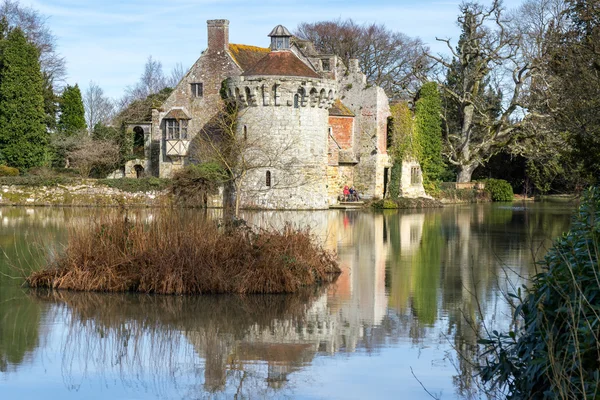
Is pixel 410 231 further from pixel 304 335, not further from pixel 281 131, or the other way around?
pixel 304 335

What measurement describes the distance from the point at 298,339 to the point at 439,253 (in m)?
10.6

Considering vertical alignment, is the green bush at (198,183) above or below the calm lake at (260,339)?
above

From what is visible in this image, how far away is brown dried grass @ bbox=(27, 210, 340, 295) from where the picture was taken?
1391cm

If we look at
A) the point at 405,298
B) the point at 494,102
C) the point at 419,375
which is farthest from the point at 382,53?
the point at 419,375

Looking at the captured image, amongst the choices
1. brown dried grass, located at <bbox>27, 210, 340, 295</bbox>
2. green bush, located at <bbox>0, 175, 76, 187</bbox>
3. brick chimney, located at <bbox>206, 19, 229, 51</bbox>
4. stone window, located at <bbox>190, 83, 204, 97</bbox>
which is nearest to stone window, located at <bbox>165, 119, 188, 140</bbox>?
stone window, located at <bbox>190, 83, 204, 97</bbox>

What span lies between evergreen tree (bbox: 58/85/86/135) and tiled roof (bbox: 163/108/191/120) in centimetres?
1137

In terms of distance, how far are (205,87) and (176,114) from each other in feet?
6.66

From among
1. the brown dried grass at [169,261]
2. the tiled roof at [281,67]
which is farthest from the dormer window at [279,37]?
the brown dried grass at [169,261]

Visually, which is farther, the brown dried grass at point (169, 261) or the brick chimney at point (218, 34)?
the brick chimney at point (218, 34)

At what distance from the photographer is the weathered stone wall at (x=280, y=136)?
37.1 m

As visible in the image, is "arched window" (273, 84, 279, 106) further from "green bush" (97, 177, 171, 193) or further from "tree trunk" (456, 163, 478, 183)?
"tree trunk" (456, 163, 478, 183)

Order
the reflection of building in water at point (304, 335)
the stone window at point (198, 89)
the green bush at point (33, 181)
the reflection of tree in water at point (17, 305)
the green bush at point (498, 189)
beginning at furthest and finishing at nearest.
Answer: the green bush at point (498, 189) < the stone window at point (198, 89) < the green bush at point (33, 181) < the reflection of tree in water at point (17, 305) < the reflection of building in water at point (304, 335)

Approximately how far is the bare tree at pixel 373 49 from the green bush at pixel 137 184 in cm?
2429

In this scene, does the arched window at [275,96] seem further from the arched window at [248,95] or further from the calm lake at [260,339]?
the calm lake at [260,339]
